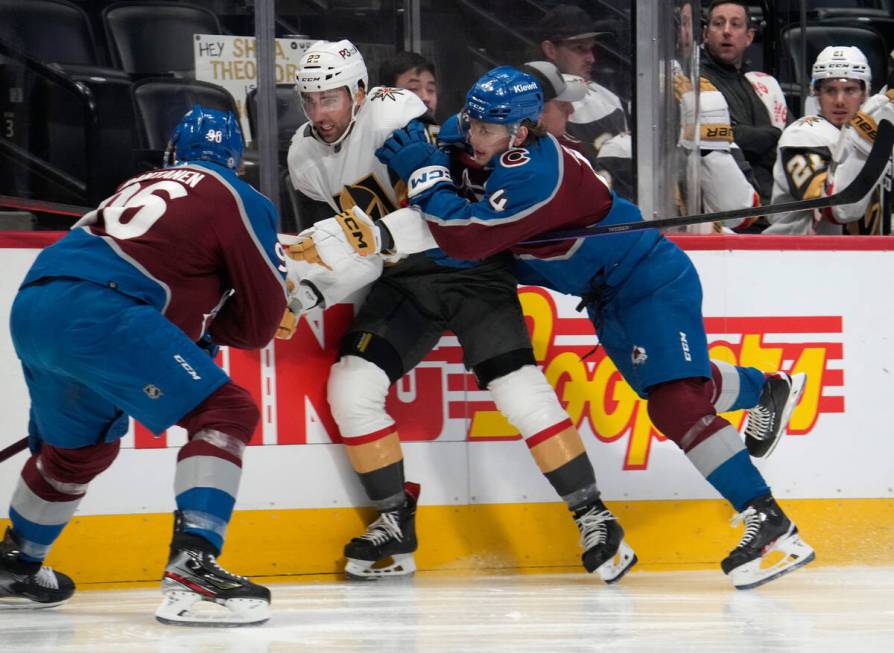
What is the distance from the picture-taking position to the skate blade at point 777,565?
343cm

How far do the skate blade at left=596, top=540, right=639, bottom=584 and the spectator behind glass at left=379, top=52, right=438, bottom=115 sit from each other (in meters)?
1.37

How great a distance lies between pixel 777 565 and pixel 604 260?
83 centimetres

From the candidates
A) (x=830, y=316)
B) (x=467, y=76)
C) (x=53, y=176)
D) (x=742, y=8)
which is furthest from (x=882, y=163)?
(x=53, y=176)

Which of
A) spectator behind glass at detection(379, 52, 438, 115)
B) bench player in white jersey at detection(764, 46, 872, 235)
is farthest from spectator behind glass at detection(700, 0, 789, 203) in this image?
spectator behind glass at detection(379, 52, 438, 115)

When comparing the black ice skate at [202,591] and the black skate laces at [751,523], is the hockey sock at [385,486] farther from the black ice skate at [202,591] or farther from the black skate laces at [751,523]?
the black skate laces at [751,523]

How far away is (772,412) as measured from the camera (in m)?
3.79

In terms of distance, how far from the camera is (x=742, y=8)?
515 centimetres

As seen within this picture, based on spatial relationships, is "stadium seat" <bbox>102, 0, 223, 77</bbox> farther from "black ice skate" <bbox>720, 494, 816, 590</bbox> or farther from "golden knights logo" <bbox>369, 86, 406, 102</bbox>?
"black ice skate" <bbox>720, 494, 816, 590</bbox>

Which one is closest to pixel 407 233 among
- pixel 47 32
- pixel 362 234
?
pixel 362 234

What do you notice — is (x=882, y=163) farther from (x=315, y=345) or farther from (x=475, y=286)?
(x=315, y=345)

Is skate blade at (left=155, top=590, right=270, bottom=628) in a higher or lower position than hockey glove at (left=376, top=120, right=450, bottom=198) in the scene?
lower

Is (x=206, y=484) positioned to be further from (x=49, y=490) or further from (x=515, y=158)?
(x=515, y=158)

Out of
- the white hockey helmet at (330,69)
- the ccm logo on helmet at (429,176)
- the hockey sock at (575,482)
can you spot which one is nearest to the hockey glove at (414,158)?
the ccm logo on helmet at (429,176)

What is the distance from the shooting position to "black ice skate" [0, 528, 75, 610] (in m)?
3.28
